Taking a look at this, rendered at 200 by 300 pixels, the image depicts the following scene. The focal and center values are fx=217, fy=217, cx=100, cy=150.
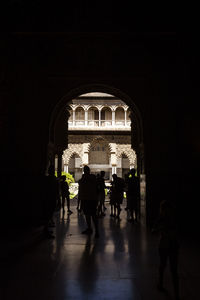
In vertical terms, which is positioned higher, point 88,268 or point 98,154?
point 98,154

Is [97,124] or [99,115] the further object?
[97,124]

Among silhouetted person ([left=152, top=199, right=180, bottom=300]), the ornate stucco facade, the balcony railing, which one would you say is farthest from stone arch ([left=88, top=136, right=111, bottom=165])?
silhouetted person ([left=152, top=199, right=180, bottom=300])

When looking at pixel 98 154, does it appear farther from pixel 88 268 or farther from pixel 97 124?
pixel 88 268

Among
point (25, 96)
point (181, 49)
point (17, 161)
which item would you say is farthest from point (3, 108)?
point (181, 49)

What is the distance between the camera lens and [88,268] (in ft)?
9.97

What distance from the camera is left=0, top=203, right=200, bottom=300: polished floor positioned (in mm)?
2383

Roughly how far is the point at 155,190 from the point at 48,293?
3.94 meters

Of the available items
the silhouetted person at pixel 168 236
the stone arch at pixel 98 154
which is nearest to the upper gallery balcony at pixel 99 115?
the stone arch at pixel 98 154

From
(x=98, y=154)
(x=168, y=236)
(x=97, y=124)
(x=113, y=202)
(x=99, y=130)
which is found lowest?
(x=113, y=202)

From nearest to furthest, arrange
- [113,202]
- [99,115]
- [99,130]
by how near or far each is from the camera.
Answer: [113,202] → [99,130] → [99,115]

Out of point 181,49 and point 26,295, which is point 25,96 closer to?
point 181,49

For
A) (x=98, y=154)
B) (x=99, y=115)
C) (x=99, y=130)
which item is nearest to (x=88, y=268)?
(x=99, y=130)

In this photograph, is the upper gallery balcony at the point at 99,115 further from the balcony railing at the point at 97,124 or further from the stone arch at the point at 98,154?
the stone arch at the point at 98,154

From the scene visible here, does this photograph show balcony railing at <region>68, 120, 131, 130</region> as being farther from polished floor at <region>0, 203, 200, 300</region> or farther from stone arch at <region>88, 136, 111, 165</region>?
polished floor at <region>0, 203, 200, 300</region>
